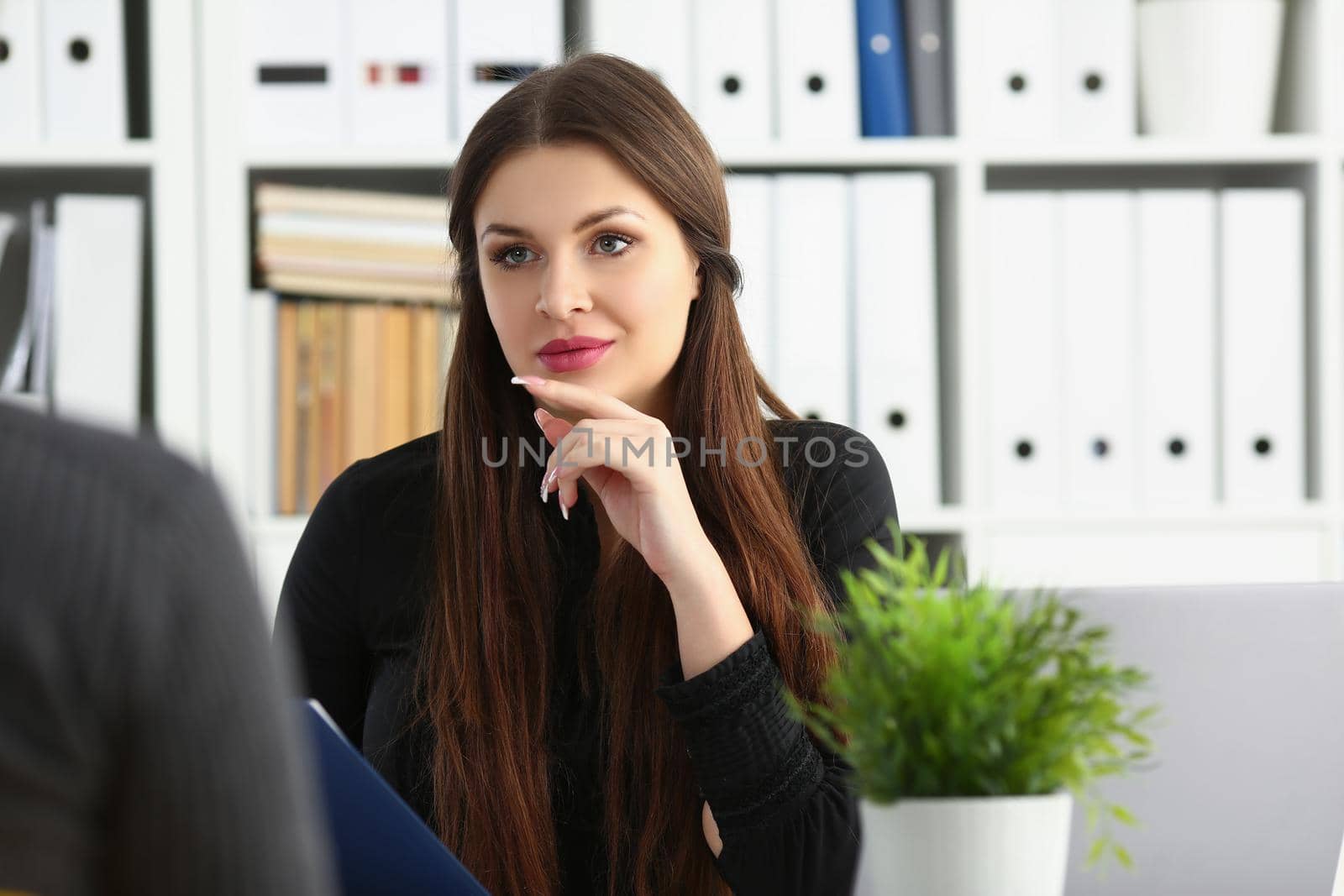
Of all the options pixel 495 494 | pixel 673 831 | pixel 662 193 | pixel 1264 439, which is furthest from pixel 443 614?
pixel 1264 439

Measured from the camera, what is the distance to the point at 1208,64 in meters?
1.98

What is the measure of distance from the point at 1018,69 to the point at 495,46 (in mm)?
753

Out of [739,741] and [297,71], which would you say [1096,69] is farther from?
[739,741]

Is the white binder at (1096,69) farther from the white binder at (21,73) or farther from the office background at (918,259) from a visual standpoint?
the white binder at (21,73)

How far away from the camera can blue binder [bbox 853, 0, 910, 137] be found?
1947 millimetres

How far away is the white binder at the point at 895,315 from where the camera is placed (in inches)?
75.9

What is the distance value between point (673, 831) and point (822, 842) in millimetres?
213

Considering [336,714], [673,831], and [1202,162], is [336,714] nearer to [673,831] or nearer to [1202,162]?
[673,831]

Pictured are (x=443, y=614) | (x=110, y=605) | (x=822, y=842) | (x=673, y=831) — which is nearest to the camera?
(x=110, y=605)

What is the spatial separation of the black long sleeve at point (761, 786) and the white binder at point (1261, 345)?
1136 millimetres

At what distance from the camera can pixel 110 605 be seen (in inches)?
11.8

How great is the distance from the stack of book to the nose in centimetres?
64

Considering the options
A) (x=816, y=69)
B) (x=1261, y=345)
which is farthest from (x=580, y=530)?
(x=1261, y=345)

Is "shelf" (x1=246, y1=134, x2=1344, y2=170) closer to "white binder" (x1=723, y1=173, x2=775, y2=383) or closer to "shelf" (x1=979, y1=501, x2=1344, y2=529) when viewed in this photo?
"white binder" (x1=723, y1=173, x2=775, y2=383)
